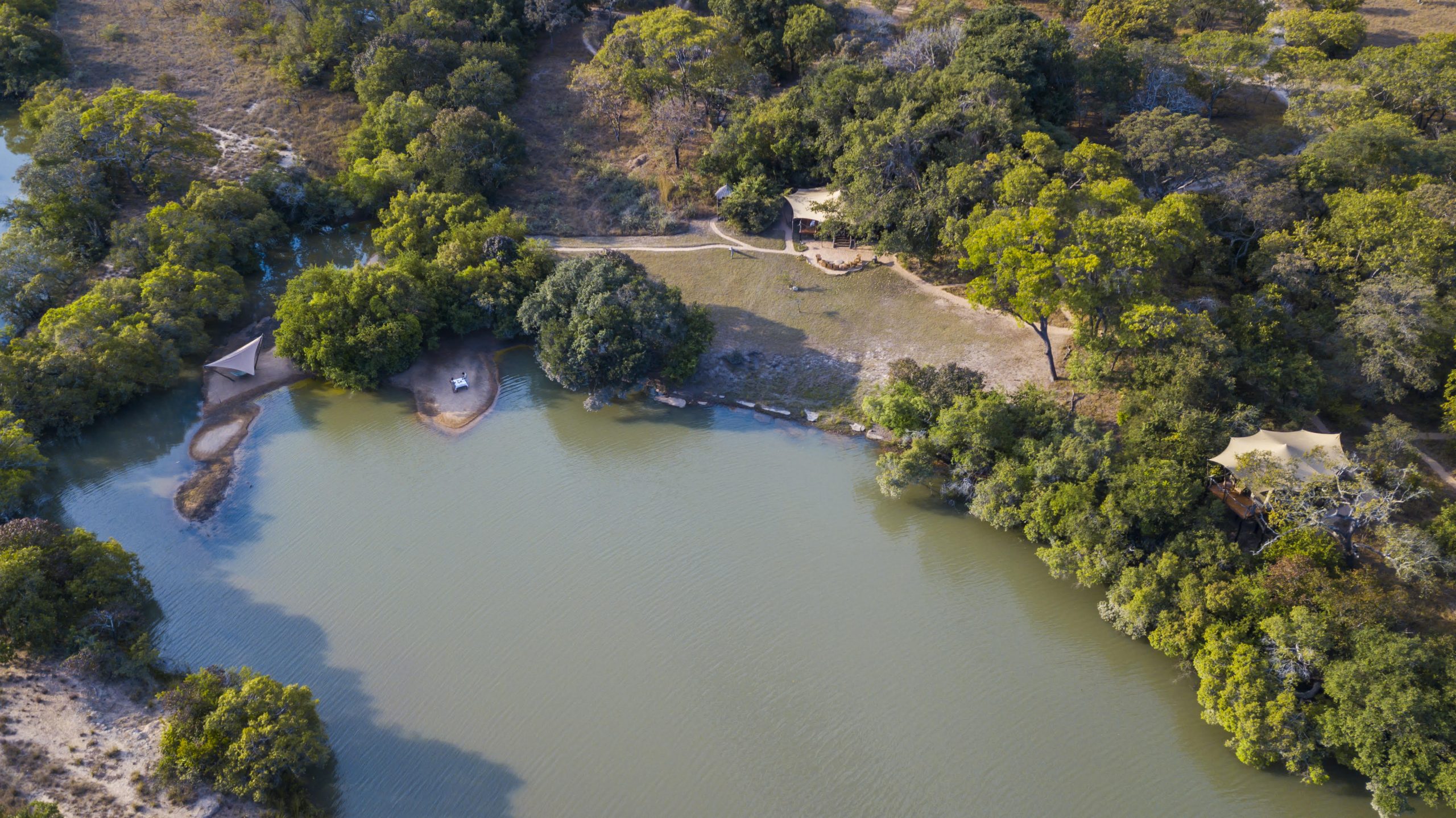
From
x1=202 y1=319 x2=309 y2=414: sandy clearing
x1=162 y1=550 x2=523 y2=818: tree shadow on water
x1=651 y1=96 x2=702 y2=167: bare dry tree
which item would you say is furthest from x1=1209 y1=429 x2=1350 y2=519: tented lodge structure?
x1=202 y1=319 x2=309 y2=414: sandy clearing

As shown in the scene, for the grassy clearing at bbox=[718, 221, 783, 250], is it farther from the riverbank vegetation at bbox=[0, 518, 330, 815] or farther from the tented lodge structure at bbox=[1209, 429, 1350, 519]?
the riverbank vegetation at bbox=[0, 518, 330, 815]

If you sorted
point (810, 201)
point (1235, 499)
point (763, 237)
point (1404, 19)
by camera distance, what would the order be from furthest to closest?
1. point (1404, 19)
2. point (763, 237)
3. point (810, 201)
4. point (1235, 499)

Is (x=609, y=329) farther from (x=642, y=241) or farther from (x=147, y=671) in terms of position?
(x=147, y=671)

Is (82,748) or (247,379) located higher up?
(247,379)

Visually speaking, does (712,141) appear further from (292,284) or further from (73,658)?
(73,658)

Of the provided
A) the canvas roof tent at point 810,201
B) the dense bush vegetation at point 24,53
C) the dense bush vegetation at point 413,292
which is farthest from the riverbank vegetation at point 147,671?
the dense bush vegetation at point 24,53

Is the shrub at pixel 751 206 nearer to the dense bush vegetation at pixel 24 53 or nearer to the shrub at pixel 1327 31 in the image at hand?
the shrub at pixel 1327 31

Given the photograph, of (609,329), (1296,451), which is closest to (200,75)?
(609,329)
